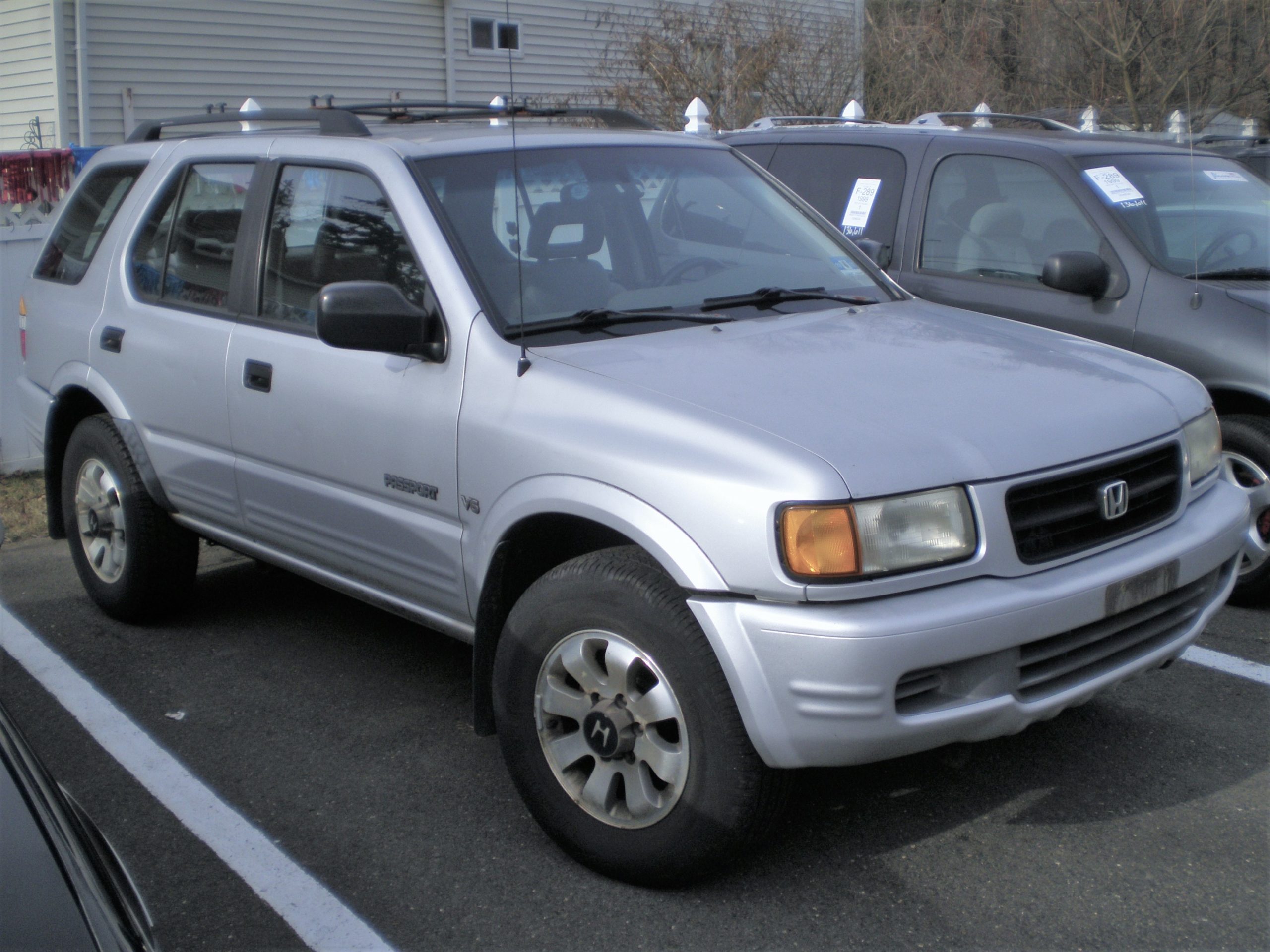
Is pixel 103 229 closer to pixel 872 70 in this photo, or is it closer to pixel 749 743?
pixel 749 743

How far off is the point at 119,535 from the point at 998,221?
3915mm

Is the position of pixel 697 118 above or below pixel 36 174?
above

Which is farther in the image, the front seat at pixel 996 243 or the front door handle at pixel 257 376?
the front seat at pixel 996 243

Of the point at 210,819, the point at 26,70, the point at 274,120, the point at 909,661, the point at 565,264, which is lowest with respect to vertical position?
the point at 210,819

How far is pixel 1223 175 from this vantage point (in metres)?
5.79

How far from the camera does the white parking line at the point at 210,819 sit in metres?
3.09

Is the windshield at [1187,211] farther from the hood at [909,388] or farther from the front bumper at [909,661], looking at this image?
the front bumper at [909,661]

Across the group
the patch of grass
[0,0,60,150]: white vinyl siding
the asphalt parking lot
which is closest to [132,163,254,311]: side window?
the asphalt parking lot

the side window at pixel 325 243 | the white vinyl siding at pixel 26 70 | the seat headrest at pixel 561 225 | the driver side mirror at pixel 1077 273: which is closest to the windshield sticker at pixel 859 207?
the driver side mirror at pixel 1077 273

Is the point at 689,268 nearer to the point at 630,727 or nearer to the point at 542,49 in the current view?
the point at 630,727

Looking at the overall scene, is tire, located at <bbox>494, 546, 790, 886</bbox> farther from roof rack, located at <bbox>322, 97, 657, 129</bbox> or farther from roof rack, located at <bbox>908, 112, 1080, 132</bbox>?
roof rack, located at <bbox>908, 112, 1080, 132</bbox>

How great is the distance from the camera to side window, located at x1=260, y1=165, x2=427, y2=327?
3.84 m

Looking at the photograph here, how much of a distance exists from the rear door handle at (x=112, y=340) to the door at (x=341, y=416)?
0.77 meters

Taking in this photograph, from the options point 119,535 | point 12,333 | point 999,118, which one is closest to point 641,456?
point 119,535
